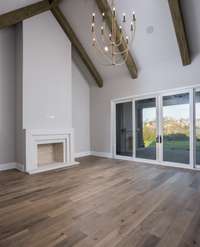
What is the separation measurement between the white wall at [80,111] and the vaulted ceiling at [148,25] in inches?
51.7

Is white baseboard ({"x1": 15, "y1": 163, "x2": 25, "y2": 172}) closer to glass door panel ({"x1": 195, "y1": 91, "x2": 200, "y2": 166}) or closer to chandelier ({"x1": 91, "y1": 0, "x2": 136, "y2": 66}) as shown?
chandelier ({"x1": 91, "y1": 0, "x2": 136, "y2": 66})

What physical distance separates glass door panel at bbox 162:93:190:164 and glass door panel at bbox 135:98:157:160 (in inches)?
13.4

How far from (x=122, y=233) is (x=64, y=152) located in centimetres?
382

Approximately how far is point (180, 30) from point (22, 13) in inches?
155

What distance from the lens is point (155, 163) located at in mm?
5316

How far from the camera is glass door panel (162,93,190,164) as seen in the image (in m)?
4.85

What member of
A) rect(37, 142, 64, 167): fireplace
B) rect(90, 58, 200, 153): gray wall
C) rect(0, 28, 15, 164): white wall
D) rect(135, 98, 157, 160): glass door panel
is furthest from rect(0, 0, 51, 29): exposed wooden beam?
rect(135, 98, 157, 160): glass door panel

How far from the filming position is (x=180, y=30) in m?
4.02

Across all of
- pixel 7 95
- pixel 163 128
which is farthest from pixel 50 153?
pixel 163 128

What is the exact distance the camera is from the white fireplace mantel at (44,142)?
4.57m

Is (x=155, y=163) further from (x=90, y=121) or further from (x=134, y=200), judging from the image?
(x=90, y=121)

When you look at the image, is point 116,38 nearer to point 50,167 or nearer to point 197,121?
point 197,121

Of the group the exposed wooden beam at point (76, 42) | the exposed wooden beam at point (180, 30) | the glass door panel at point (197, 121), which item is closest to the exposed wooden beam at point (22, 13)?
the exposed wooden beam at point (76, 42)

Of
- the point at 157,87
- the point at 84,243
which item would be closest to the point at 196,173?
the point at 157,87
